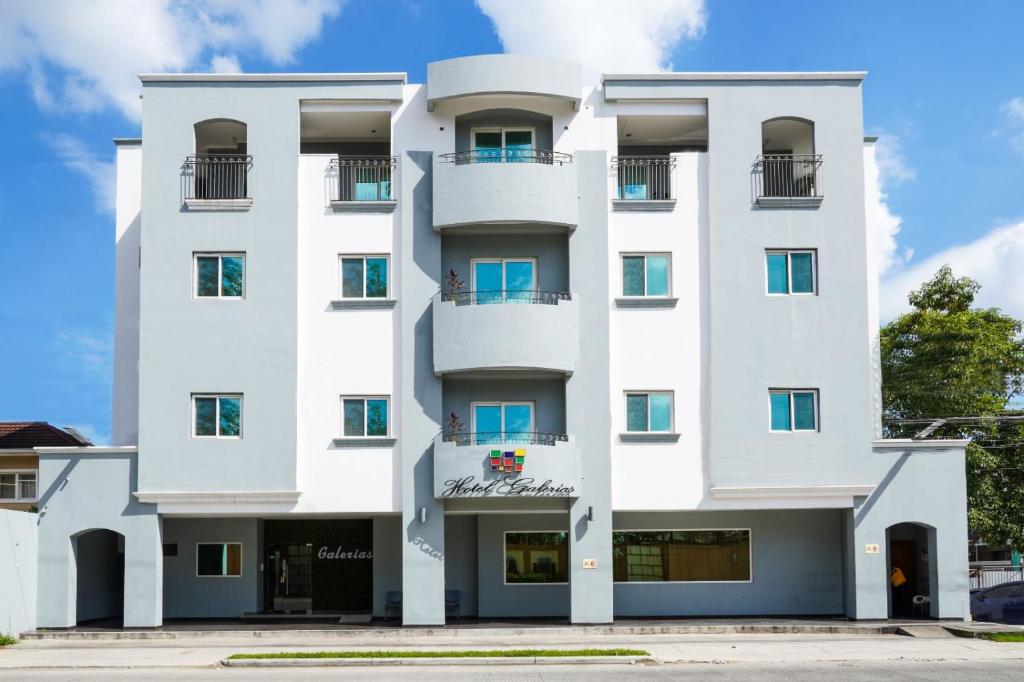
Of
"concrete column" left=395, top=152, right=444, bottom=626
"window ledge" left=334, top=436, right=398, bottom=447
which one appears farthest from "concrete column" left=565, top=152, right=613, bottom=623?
"window ledge" left=334, top=436, right=398, bottom=447

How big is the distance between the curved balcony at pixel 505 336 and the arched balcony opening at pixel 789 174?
619cm

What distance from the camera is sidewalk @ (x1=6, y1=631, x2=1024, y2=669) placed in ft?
75.0

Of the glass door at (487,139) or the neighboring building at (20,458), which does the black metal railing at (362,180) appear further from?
the neighboring building at (20,458)

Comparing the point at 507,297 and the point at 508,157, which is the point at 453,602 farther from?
the point at 508,157

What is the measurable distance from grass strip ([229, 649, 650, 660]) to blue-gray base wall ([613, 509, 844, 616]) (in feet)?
22.2

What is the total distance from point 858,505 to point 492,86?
14296mm

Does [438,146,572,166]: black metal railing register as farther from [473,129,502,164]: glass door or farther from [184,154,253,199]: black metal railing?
[184,154,253,199]: black metal railing

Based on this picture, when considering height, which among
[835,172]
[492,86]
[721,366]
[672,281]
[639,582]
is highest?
[492,86]

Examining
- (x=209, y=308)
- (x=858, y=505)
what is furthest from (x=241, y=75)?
(x=858, y=505)

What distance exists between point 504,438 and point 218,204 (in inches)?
376

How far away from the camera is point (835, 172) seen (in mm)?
29438

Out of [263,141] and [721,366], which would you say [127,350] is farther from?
[721,366]

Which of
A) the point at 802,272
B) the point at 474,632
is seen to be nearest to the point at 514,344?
the point at 474,632

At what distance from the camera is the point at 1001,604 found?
100 feet
